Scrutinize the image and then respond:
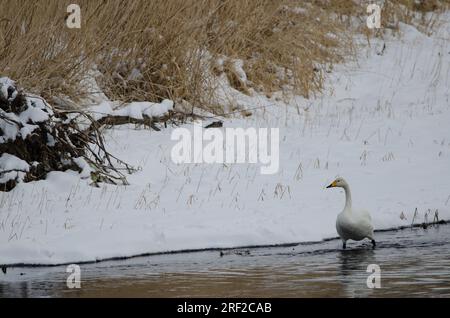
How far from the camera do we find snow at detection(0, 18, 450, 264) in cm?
901

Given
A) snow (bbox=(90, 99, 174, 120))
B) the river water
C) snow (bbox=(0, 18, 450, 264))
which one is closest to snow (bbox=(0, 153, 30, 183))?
snow (bbox=(0, 18, 450, 264))

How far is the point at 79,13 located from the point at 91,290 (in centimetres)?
618

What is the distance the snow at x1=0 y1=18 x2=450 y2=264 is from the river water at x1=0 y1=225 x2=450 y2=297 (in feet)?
1.25

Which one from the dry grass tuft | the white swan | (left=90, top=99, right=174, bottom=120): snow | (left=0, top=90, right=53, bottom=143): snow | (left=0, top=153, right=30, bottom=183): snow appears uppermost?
the dry grass tuft

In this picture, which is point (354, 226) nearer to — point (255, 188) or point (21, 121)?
point (255, 188)

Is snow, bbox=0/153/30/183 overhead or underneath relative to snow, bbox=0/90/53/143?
underneath

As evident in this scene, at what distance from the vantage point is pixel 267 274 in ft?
24.9

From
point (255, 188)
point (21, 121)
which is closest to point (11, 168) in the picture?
point (21, 121)

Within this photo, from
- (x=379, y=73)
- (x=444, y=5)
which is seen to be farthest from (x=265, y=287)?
(x=444, y=5)

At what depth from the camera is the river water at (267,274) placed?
6867mm

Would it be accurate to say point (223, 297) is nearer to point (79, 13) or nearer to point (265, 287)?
point (265, 287)

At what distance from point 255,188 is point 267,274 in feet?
12.1

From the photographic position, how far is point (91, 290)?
7.00 meters

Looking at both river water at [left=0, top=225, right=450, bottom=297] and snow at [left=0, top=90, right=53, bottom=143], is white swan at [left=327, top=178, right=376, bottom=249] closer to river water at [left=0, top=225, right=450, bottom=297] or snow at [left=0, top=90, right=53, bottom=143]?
river water at [left=0, top=225, right=450, bottom=297]
